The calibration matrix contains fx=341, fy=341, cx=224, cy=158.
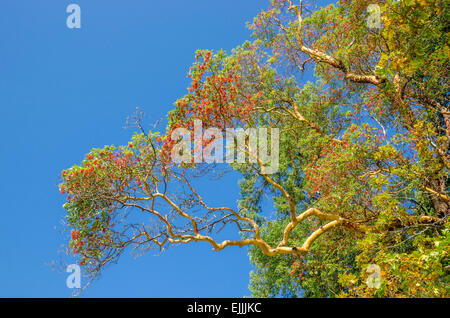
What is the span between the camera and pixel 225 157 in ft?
25.7

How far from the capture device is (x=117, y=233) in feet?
22.8

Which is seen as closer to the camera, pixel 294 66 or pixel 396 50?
pixel 396 50

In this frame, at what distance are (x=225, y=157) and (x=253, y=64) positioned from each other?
5.28 m
